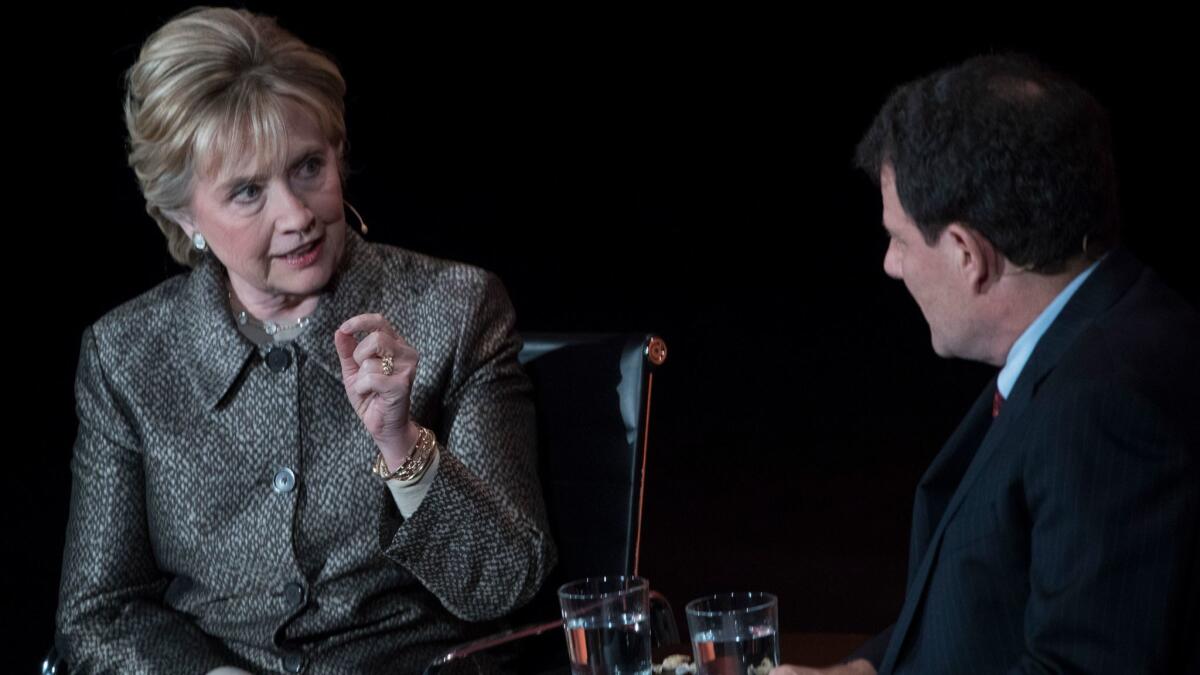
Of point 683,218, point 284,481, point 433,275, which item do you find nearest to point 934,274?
point 433,275

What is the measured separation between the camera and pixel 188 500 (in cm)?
233

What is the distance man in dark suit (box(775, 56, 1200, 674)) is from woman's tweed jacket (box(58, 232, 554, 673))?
2.37 ft

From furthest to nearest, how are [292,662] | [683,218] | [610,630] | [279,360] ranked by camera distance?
[683,218]
[279,360]
[292,662]
[610,630]

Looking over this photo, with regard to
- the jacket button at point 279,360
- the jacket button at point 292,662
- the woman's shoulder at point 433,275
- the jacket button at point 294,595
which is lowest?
the jacket button at point 292,662

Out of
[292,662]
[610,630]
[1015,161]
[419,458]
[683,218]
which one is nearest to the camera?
[1015,161]

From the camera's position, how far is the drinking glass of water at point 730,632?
158 cm

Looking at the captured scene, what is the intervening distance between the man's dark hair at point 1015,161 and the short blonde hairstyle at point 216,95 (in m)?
0.99

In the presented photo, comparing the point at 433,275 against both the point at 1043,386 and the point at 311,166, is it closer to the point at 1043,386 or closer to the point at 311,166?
the point at 311,166

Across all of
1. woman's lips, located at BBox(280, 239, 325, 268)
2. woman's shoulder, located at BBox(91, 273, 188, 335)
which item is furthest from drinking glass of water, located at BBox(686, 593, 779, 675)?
woman's shoulder, located at BBox(91, 273, 188, 335)

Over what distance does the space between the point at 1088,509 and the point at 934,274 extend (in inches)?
12.2

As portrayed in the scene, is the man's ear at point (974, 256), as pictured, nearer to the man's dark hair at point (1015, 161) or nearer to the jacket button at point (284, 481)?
the man's dark hair at point (1015, 161)

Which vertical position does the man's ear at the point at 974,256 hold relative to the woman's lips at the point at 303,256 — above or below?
above

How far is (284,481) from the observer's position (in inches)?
89.9

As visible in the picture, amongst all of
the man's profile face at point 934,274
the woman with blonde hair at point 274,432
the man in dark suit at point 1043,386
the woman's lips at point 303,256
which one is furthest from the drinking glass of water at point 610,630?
the woman's lips at point 303,256
